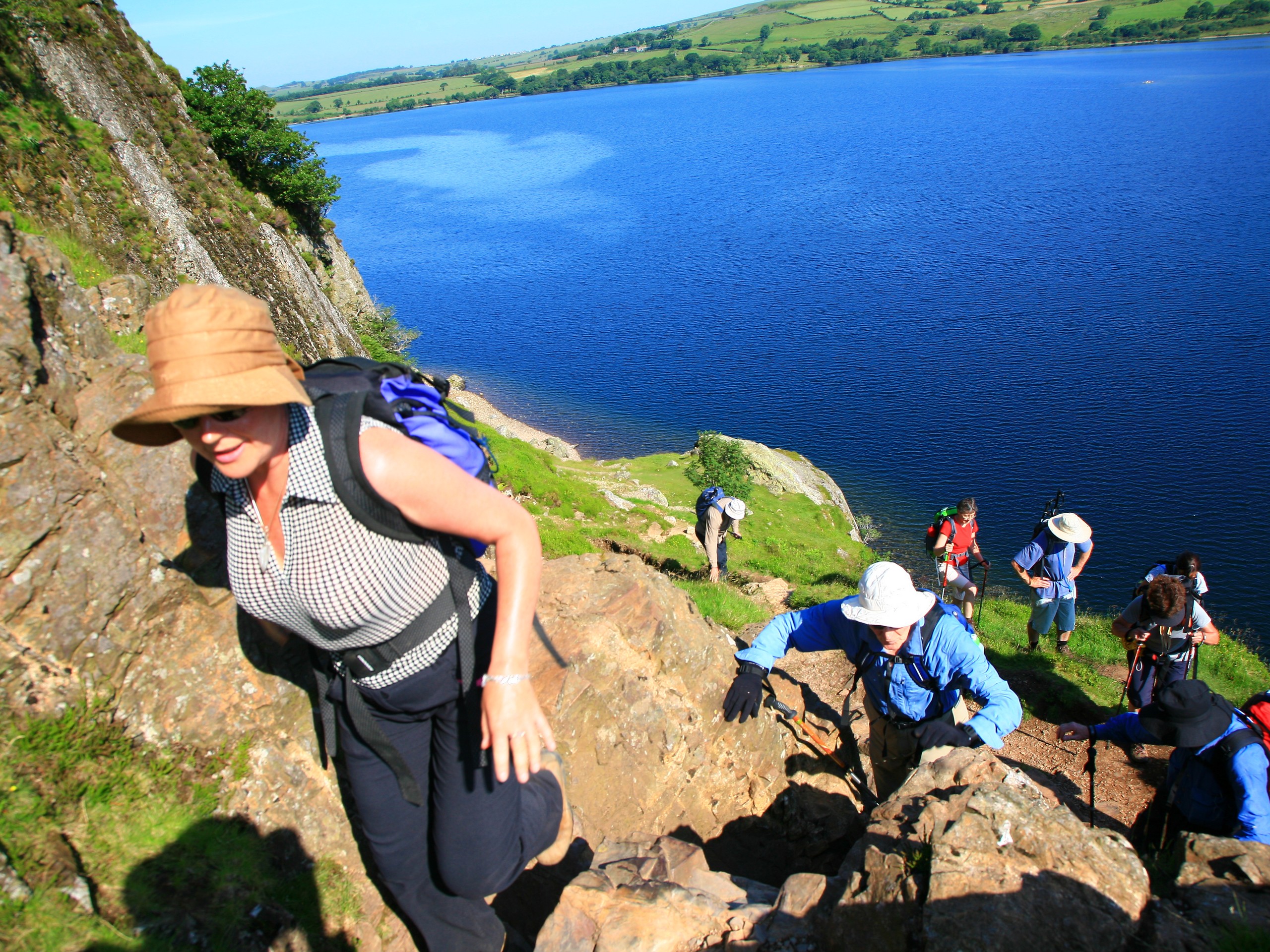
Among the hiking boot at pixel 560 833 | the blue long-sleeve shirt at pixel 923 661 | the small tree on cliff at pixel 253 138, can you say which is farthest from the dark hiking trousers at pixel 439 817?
the small tree on cliff at pixel 253 138

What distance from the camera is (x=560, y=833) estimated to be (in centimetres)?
517

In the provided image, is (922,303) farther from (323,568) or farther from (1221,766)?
(323,568)

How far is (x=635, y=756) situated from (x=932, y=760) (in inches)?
85.9

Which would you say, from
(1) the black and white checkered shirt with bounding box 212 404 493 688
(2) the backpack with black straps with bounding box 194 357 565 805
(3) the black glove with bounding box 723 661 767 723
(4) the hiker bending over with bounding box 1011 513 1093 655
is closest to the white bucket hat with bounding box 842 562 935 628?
(3) the black glove with bounding box 723 661 767 723

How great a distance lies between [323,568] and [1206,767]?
→ 611cm

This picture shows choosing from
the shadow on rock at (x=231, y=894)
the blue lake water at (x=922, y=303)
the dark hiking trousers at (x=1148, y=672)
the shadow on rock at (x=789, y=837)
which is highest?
the shadow on rock at (x=231, y=894)

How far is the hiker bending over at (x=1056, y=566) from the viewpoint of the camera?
1121cm

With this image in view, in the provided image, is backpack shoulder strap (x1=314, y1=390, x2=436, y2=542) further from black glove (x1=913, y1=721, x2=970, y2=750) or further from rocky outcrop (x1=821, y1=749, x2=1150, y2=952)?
black glove (x1=913, y1=721, x2=970, y2=750)

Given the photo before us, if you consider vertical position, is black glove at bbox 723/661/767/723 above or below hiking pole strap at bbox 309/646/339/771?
below

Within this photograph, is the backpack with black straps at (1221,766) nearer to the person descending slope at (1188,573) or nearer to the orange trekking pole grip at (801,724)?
Answer: the orange trekking pole grip at (801,724)

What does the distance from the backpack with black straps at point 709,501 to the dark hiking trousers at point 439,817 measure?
11075 millimetres

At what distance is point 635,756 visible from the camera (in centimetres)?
588

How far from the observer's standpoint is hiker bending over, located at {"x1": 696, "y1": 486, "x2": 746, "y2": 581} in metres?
14.9

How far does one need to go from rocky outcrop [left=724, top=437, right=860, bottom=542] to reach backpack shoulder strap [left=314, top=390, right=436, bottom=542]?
29.3 metres
